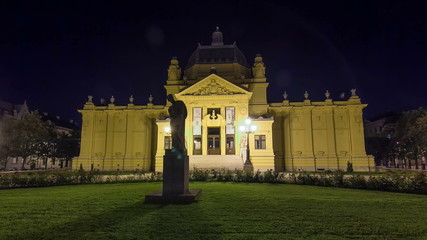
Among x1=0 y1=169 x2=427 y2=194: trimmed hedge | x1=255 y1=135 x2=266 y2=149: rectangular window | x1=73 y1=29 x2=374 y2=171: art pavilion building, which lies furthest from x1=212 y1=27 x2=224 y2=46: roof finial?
x1=0 y1=169 x2=427 y2=194: trimmed hedge

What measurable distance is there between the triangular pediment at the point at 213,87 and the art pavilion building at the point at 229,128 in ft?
0.54

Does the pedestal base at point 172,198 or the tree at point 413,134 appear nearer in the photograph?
the pedestal base at point 172,198

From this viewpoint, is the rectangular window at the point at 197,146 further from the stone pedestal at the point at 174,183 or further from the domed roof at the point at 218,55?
the stone pedestal at the point at 174,183

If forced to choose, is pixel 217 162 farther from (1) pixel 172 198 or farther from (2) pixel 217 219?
(2) pixel 217 219

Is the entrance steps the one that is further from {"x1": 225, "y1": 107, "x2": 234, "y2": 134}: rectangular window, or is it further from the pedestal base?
the pedestal base

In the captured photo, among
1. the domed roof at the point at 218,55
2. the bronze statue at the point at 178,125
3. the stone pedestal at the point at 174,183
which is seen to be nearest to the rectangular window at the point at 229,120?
the domed roof at the point at 218,55

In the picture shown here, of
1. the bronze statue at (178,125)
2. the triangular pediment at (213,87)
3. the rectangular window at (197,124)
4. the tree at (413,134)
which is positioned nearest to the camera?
the bronze statue at (178,125)

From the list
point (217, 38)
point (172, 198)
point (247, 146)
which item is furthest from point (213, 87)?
point (172, 198)

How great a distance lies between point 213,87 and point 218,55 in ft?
37.4

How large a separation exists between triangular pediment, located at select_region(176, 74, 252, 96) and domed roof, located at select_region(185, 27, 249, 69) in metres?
8.50

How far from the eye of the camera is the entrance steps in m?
37.9

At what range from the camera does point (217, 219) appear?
28.5 feet

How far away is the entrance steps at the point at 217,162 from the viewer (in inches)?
1492

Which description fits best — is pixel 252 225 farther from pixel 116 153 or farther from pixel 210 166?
pixel 116 153
